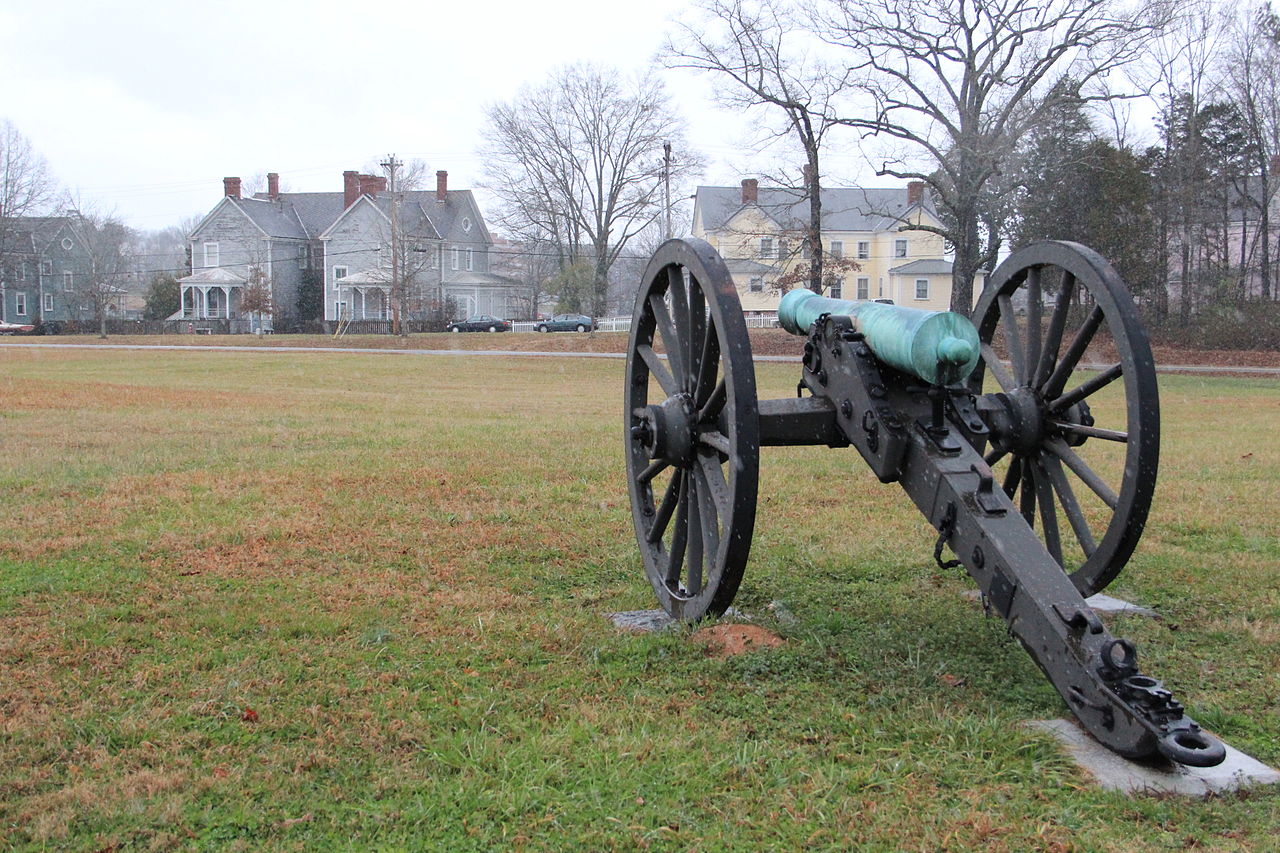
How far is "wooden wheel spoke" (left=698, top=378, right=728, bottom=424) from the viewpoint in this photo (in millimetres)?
4172

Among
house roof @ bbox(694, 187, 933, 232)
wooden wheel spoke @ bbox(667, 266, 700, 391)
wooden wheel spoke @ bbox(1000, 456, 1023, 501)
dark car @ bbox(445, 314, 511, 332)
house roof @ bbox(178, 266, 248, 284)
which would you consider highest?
house roof @ bbox(694, 187, 933, 232)

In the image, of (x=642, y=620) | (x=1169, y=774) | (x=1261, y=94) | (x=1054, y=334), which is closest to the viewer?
(x=1169, y=774)

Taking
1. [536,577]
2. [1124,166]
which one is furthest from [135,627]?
[1124,166]

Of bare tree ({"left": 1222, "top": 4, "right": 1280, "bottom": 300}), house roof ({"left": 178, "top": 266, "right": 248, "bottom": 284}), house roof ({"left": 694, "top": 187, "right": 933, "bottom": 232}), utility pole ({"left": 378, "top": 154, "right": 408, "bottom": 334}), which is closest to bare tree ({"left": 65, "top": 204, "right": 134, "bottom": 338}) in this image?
house roof ({"left": 178, "top": 266, "right": 248, "bottom": 284})

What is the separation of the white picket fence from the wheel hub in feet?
124

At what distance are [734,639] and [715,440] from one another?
31.3 inches

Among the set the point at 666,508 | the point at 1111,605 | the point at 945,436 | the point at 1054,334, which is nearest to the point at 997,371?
the point at 1054,334

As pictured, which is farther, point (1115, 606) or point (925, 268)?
point (925, 268)

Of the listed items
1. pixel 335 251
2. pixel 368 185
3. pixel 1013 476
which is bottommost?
pixel 1013 476

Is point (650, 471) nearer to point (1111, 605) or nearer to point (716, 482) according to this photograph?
point (716, 482)

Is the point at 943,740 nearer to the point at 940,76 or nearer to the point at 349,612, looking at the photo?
the point at 349,612

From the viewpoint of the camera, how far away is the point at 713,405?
4.25 meters

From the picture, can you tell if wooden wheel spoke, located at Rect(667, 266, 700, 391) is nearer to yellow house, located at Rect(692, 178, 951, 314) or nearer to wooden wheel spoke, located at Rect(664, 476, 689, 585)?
wooden wheel spoke, located at Rect(664, 476, 689, 585)

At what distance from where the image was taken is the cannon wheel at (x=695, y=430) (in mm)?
3707
